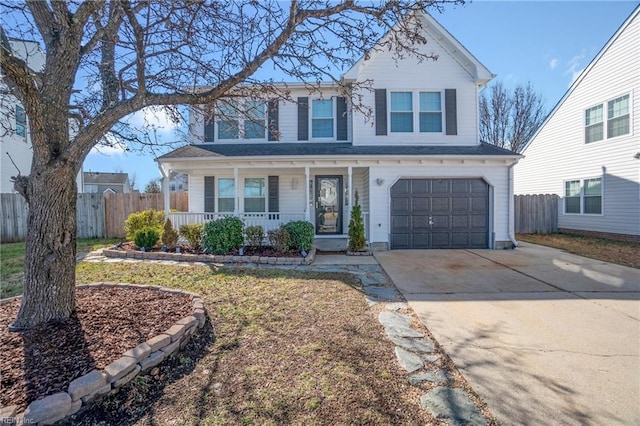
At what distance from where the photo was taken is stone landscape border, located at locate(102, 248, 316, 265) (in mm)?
7626

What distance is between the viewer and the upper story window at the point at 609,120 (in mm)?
11133

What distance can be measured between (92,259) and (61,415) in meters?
7.14

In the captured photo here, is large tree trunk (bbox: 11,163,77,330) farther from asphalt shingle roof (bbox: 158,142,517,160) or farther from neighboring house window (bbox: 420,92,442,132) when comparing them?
neighboring house window (bbox: 420,92,442,132)

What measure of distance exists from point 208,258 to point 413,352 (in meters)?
6.02

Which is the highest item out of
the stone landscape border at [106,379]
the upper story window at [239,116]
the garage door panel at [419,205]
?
the upper story window at [239,116]

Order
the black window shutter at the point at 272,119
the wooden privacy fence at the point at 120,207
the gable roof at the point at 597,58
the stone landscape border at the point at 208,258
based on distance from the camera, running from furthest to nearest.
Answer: the wooden privacy fence at the point at 120,207 < the gable roof at the point at 597,58 < the stone landscape border at the point at 208,258 < the black window shutter at the point at 272,119

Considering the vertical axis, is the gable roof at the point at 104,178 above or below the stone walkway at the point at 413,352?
above

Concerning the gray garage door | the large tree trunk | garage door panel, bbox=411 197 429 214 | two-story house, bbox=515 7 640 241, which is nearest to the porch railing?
the gray garage door

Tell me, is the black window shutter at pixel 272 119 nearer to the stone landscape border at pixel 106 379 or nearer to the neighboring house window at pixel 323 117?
the neighboring house window at pixel 323 117

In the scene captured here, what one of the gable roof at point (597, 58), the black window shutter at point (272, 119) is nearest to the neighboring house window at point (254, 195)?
the black window shutter at point (272, 119)

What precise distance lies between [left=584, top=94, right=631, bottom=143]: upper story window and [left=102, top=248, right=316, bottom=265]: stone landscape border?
1258 cm

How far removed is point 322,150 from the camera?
9797 millimetres

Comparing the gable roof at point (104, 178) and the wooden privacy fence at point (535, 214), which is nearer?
the wooden privacy fence at point (535, 214)

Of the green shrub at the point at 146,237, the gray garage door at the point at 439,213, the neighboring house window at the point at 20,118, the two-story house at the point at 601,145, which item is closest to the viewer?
the neighboring house window at the point at 20,118
